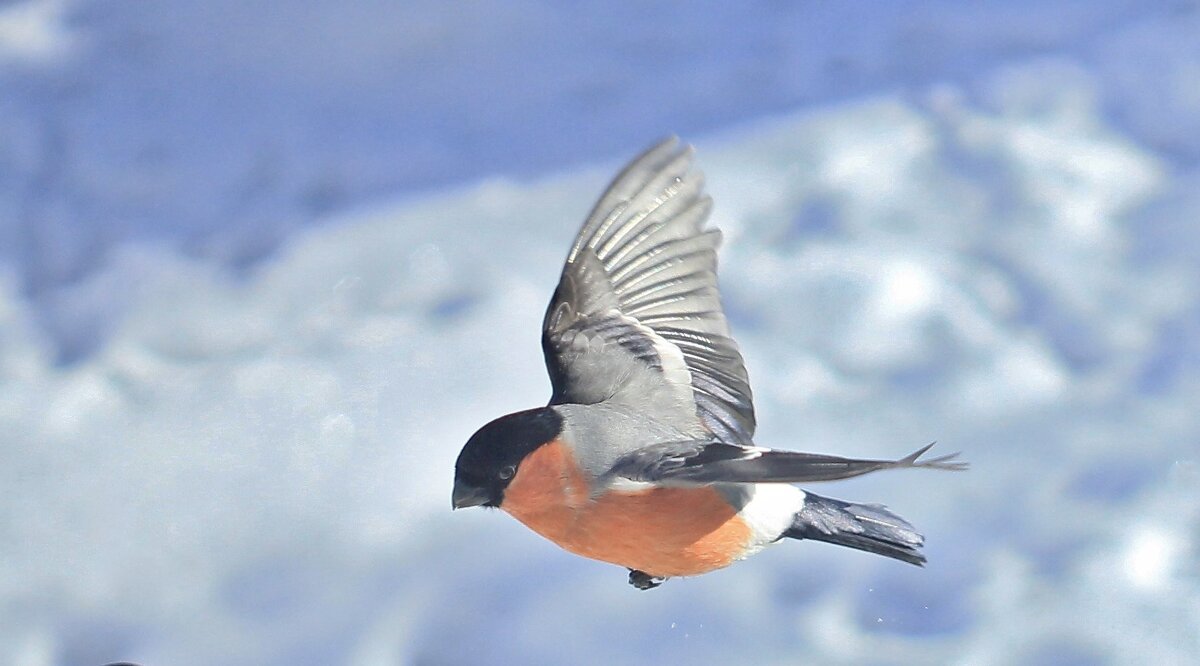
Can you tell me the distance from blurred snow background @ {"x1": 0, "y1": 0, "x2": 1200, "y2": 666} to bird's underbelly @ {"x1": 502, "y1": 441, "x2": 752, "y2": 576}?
910 millimetres

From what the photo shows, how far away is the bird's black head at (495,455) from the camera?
2.23 metres

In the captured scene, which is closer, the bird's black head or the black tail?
the bird's black head

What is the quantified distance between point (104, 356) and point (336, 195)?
803 millimetres

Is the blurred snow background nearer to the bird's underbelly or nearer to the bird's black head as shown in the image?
the bird's underbelly

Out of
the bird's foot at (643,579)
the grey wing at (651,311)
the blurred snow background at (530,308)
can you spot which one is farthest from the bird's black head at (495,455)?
the blurred snow background at (530,308)

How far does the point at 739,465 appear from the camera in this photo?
1937 mm

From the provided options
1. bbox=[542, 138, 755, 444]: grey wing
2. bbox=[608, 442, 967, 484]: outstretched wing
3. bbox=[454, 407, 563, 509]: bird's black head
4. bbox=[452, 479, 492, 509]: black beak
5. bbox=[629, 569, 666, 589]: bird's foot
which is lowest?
bbox=[608, 442, 967, 484]: outstretched wing

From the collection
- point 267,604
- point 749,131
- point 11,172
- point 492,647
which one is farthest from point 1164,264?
point 11,172

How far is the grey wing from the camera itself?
255 cm

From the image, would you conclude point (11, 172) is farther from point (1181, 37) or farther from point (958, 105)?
point (1181, 37)

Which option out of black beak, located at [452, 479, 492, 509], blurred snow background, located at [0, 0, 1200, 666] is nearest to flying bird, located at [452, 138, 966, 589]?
black beak, located at [452, 479, 492, 509]

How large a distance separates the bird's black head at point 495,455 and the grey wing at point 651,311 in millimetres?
262

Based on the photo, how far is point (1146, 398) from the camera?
3590 mm

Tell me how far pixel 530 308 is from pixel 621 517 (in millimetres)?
1780
